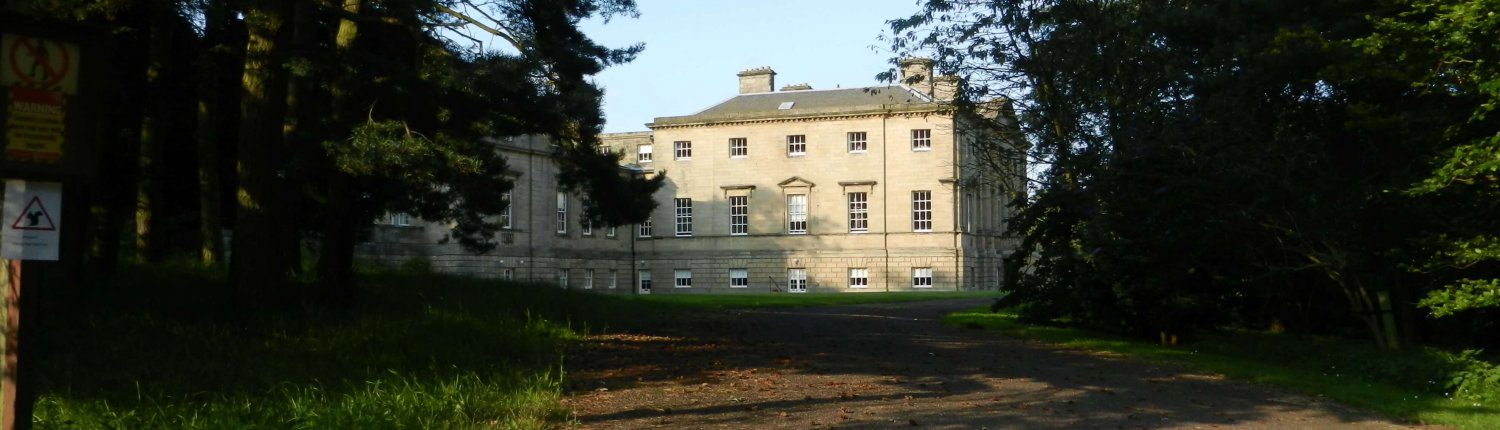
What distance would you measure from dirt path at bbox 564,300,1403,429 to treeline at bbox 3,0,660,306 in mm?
3384

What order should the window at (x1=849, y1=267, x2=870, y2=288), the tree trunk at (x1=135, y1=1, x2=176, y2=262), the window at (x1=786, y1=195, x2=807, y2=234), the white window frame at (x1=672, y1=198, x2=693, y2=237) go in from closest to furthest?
1. the tree trunk at (x1=135, y1=1, x2=176, y2=262)
2. the window at (x1=849, y1=267, x2=870, y2=288)
3. the window at (x1=786, y1=195, x2=807, y2=234)
4. the white window frame at (x1=672, y1=198, x2=693, y2=237)

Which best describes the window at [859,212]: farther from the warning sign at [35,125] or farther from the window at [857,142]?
the warning sign at [35,125]

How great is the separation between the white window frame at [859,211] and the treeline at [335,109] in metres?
44.9

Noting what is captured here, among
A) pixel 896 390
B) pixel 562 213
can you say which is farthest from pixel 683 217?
pixel 896 390

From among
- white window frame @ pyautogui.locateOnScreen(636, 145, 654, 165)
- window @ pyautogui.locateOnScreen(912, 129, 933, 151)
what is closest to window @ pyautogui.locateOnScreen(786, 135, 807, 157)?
window @ pyautogui.locateOnScreen(912, 129, 933, 151)

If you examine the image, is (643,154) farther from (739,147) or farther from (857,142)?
(857,142)

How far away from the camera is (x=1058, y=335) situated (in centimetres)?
2230

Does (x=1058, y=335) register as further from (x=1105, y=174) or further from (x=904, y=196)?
(x=904, y=196)

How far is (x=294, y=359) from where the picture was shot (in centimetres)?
1380

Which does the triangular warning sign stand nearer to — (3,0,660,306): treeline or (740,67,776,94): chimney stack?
(3,0,660,306): treeline

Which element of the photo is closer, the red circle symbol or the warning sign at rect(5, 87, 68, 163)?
the warning sign at rect(5, 87, 68, 163)

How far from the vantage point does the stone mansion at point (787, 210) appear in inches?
2522

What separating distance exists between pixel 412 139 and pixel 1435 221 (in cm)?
1371

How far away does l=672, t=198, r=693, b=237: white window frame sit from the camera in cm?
7040
